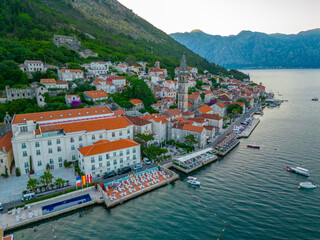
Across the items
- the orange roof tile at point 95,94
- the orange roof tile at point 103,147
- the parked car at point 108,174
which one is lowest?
the parked car at point 108,174

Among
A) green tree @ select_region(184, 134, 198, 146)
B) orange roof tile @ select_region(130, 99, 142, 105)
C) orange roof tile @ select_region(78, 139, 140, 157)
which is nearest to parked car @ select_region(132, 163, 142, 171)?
orange roof tile @ select_region(78, 139, 140, 157)

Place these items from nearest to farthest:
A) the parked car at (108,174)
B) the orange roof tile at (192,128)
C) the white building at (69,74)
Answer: the parked car at (108,174) < the orange roof tile at (192,128) < the white building at (69,74)

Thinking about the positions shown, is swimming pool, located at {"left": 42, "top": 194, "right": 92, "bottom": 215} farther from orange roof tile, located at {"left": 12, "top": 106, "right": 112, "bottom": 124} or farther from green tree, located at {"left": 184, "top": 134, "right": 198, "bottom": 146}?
green tree, located at {"left": 184, "top": 134, "right": 198, "bottom": 146}

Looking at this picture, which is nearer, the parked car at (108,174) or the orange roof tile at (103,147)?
the orange roof tile at (103,147)

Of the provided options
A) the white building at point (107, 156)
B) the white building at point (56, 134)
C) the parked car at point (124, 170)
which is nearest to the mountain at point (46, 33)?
the white building at point (56, 134)

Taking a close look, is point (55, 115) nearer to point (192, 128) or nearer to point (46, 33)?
point (192, 128)

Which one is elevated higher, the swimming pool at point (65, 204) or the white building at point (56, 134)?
the white building at point (56, 134)

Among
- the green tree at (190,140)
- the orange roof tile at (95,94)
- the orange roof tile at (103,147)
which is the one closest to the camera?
the orange roof tile at (103,147)

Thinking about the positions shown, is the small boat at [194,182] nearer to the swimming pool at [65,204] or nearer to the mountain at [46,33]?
the swimming pool at [65,204]

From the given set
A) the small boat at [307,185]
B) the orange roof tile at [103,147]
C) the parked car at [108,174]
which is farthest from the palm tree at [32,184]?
the small boat at [307,185]
